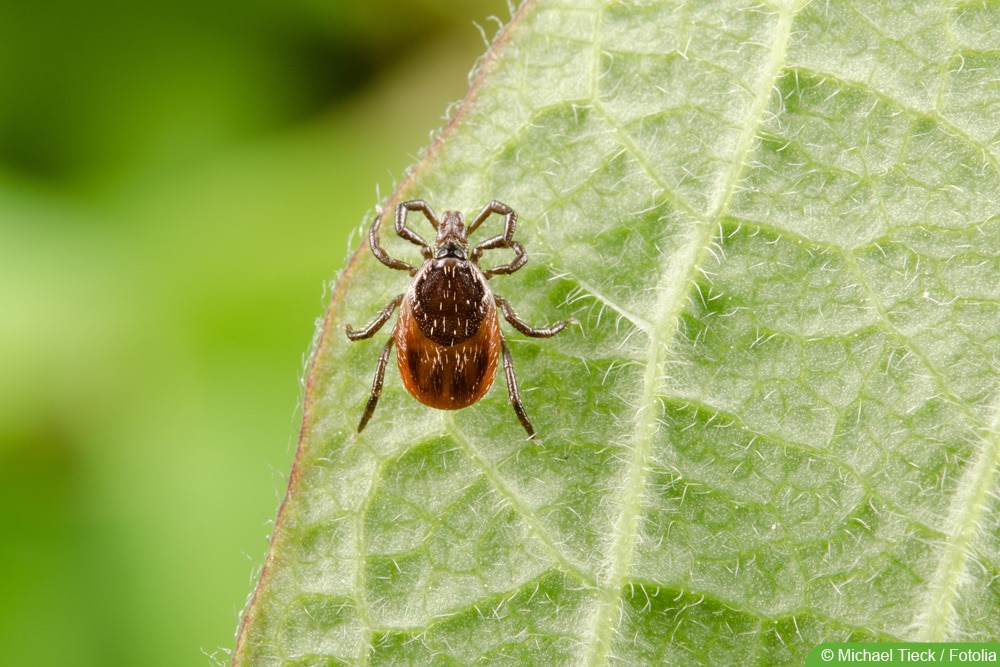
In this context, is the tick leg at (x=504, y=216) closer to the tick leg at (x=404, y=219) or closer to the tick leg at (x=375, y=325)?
the tick leg at (x=404, y=219)

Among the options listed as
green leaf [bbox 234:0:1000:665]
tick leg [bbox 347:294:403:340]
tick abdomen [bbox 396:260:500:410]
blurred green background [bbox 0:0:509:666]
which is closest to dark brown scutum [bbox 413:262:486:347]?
tick abdomen [bbox 396:260:500:410]

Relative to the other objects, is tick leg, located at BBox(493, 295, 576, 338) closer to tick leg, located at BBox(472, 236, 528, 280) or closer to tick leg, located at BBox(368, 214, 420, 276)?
tick leg, located at BBox(472, 236, 528, 280)

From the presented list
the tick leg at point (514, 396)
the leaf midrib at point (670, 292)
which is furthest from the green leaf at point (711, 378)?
the tick leg at point (514, 396)

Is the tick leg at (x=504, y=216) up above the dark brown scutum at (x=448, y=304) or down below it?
above

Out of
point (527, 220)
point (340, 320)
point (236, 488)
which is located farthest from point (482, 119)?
point (236, 488)

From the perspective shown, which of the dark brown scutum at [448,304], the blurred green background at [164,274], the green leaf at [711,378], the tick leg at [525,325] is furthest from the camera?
the blurred green background at [164,274]
